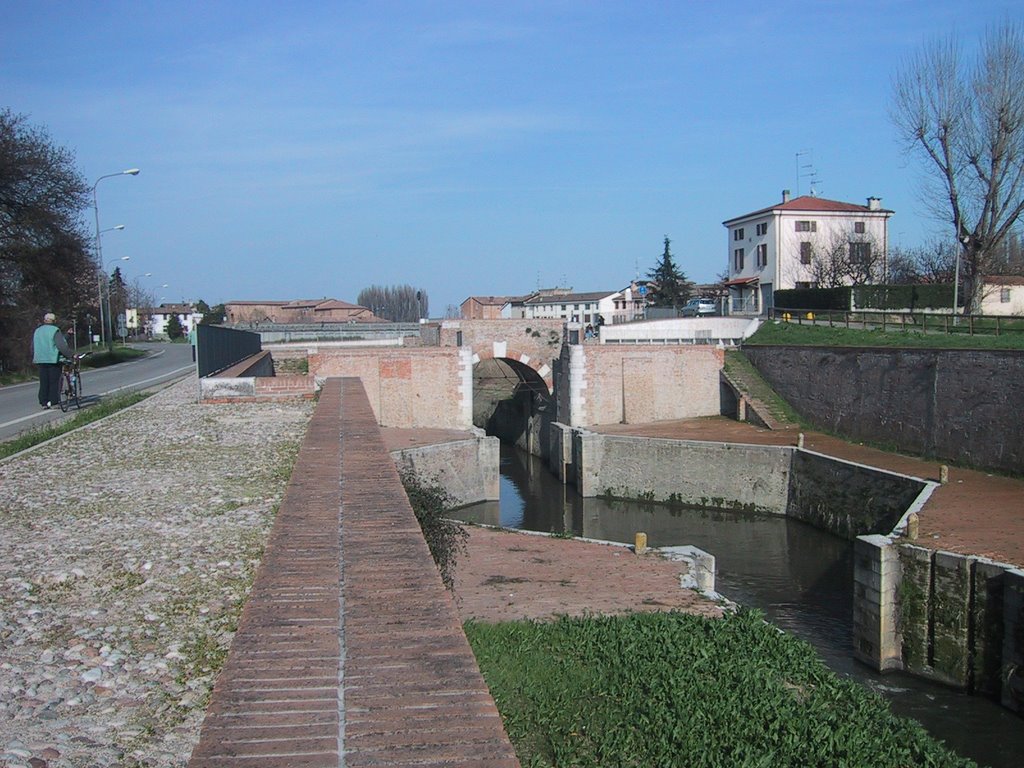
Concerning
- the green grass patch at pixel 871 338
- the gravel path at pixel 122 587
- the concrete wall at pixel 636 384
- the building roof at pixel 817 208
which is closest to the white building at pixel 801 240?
the building roof at pixel 817 208

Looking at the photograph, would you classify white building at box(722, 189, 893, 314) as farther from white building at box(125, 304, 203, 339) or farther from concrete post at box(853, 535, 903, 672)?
white building at box(125, 304, 203, 339)

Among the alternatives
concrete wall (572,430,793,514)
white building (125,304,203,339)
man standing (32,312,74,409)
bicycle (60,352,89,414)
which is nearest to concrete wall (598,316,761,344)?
concrete wall (572,430,793,514)

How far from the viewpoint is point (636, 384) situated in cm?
3409

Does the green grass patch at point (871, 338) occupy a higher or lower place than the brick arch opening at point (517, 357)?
higher

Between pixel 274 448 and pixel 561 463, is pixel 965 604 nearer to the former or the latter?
pixel 274 448

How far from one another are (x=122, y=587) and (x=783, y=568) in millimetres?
17578

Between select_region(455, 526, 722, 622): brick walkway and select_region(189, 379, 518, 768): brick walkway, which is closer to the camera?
select_region(189, 379, 518, 768): brick walkway

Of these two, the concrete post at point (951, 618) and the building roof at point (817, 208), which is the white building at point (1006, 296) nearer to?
the building roof at point (817, 208)

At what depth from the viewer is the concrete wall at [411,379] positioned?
3089cm

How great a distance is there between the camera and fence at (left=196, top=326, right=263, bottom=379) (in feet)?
53.9

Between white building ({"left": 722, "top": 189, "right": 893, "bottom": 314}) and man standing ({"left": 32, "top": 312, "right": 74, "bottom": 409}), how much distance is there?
37895mm

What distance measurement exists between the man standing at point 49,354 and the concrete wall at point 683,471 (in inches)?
656

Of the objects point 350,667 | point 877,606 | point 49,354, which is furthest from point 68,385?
point 350,667

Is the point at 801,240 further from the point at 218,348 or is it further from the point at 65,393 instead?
the point at 65,393
